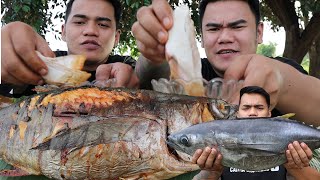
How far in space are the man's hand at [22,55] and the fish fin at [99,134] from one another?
255mm

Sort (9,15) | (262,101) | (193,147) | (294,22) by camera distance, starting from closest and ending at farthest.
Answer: (193,147) → (262,101) → (9,15) → (294,22)

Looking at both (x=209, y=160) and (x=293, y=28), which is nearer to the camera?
(x=209, y=160)

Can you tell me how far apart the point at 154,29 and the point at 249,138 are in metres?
0.45

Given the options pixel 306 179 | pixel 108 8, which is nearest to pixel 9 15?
pixel 108 8

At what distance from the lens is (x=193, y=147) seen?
3.69 ft

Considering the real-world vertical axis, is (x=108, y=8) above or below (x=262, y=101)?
above

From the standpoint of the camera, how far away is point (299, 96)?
1.54 m

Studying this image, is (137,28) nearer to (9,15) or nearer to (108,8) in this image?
(108,8)

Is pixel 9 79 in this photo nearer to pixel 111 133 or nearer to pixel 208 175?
pixel 111 133

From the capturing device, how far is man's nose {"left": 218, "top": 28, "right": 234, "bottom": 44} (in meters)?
2.22

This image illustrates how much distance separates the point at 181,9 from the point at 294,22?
7190 mm

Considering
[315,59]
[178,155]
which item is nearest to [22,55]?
[178,155]

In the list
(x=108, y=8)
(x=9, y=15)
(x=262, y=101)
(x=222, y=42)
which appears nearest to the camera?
(x=262, y=101)

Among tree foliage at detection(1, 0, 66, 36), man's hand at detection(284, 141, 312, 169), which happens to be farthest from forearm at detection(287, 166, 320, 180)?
tree foliage at detection(1, 0, 66, 36)
